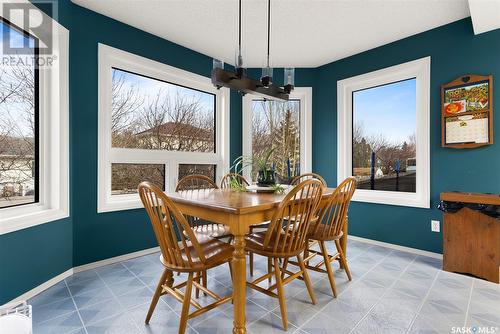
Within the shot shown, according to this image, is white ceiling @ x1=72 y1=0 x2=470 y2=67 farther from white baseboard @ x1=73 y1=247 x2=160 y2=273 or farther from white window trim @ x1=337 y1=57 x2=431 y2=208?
white baseboard @ x1=73 y1=247 x2=160 y2=273

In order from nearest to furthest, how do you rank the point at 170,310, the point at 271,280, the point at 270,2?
1. the point at 170,310
2. the point at 271,280
3. the point at 270,2

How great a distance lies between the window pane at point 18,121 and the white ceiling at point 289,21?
0.79 m

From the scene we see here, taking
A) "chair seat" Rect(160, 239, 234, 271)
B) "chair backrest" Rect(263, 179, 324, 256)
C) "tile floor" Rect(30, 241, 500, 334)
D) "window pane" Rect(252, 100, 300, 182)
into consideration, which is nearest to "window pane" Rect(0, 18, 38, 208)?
"tile floor" Rect(30, 241, 500, 334)

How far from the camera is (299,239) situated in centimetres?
175

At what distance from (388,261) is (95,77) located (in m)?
3.63

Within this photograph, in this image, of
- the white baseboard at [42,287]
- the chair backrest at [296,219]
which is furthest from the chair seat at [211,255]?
the white baseboard at [42,287]

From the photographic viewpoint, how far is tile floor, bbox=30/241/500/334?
163 centimetres

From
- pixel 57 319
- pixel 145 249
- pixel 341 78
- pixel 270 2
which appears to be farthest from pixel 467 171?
pixel 57 319

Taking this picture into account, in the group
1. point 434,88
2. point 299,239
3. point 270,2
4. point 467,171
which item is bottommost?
point 299,239

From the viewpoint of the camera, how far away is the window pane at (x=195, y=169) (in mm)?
3354

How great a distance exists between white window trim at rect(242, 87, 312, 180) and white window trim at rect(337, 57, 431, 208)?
1.42 ft

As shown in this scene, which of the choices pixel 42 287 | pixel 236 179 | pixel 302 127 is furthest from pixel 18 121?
pixel 302 127

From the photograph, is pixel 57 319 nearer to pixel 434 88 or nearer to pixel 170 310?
pixel 170 310

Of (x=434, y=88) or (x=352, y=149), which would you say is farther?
(x=352, y=149)
